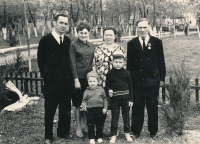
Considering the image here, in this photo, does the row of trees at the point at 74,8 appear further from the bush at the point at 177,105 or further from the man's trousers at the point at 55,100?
the man's trousers at the point at 55,100

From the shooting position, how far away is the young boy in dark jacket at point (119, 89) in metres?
4.86

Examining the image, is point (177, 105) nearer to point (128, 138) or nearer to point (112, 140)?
point (128, 138)

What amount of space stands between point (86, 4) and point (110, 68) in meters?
Answer: 41.9

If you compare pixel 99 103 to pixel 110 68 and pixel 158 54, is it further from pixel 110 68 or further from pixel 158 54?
pixel 158 54

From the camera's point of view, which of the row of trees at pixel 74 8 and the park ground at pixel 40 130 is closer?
the park ground at pixel 40 130

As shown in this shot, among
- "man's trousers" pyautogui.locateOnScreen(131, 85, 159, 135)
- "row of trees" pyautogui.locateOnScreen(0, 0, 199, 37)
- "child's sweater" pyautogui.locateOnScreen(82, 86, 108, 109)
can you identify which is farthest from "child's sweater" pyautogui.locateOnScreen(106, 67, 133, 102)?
"row of trees" pyautogui.locateOnScreen(0, 0, 199, 37)

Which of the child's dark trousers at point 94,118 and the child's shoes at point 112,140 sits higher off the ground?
the child's dark trousers at point 94,118

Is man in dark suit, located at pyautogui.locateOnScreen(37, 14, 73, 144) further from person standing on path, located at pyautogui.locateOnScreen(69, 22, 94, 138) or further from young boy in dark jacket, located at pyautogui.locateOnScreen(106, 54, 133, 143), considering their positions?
young boy in dark jacket, located at pyautogui.locateOnScreen(106, 54, 133, 143)

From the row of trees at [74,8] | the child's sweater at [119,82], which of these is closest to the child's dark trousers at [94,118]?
the child's sweater at [119,82]

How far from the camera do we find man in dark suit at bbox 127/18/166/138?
5000mm

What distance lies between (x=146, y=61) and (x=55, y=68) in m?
1.45

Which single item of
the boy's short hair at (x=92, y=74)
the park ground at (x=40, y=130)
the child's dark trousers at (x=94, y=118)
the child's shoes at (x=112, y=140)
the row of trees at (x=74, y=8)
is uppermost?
the row of trees at (x=74, y=8)

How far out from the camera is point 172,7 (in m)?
51.8

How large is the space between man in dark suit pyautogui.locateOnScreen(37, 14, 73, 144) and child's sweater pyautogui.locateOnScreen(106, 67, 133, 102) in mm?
642
